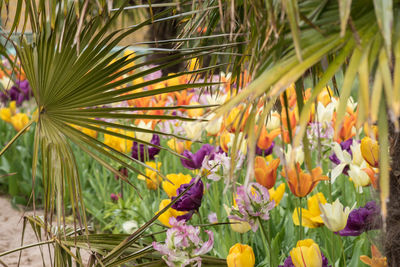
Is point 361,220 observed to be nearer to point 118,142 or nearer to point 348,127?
point 348,127

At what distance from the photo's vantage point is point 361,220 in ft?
4.63

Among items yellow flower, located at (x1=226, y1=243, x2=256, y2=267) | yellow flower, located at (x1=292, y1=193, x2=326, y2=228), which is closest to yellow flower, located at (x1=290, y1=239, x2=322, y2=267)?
yellow flower, located at (x1=226, y1=243, x2=256, y2=267)

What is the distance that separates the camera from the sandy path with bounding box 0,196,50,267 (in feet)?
8.76

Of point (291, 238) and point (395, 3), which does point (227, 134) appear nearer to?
point (291, 238)

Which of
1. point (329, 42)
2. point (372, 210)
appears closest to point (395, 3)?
point (329, 42)

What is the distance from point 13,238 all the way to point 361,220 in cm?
217

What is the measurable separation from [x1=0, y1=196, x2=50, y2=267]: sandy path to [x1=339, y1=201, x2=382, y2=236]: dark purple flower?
4.76 feet

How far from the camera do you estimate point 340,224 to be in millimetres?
1371

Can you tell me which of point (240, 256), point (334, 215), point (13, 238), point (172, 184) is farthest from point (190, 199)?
point (13, 238)

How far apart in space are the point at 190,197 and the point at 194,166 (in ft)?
1.58

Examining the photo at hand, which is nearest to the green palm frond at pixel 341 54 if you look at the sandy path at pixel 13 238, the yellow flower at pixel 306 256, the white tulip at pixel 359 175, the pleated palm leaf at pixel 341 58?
the pleated palm leaf at pixel 341 58

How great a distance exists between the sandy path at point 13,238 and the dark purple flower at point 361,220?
145 cm

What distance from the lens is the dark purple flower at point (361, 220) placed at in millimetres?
1371

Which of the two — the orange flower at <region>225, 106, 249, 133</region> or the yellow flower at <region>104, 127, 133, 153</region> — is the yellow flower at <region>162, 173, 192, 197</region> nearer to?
the orange flower at <region>225, 106, 249, 133</region>
